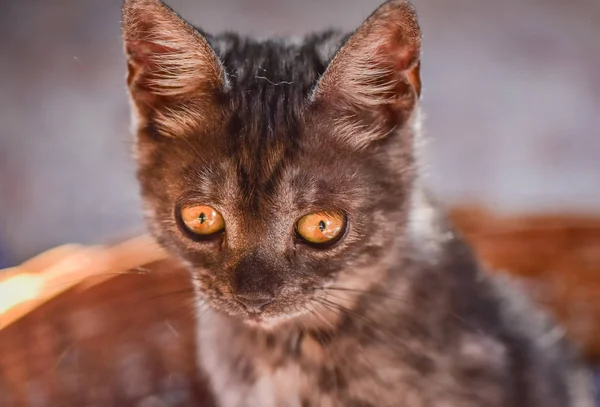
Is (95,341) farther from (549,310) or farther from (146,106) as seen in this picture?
(549,310)

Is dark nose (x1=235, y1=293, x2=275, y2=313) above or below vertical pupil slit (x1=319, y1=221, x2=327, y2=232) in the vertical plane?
below

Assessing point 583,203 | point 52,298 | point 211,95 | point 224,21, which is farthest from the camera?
point 583,203

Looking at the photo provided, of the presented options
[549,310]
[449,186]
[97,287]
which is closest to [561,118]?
[449,186]

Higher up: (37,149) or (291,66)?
(291,66)

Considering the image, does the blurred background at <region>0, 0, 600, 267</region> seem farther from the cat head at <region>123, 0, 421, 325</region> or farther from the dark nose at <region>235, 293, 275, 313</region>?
the dark nose at <region>235, 293, 275, 313</region>

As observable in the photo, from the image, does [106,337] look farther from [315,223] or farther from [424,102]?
[424,102]

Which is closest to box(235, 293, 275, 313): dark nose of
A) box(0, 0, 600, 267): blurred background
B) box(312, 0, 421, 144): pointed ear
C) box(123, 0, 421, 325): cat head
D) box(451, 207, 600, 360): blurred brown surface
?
box(123, 0, 421, 325): cat head

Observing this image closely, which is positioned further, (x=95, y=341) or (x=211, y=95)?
(x=95, y=341)

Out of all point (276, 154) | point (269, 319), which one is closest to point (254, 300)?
point (269, 319)
